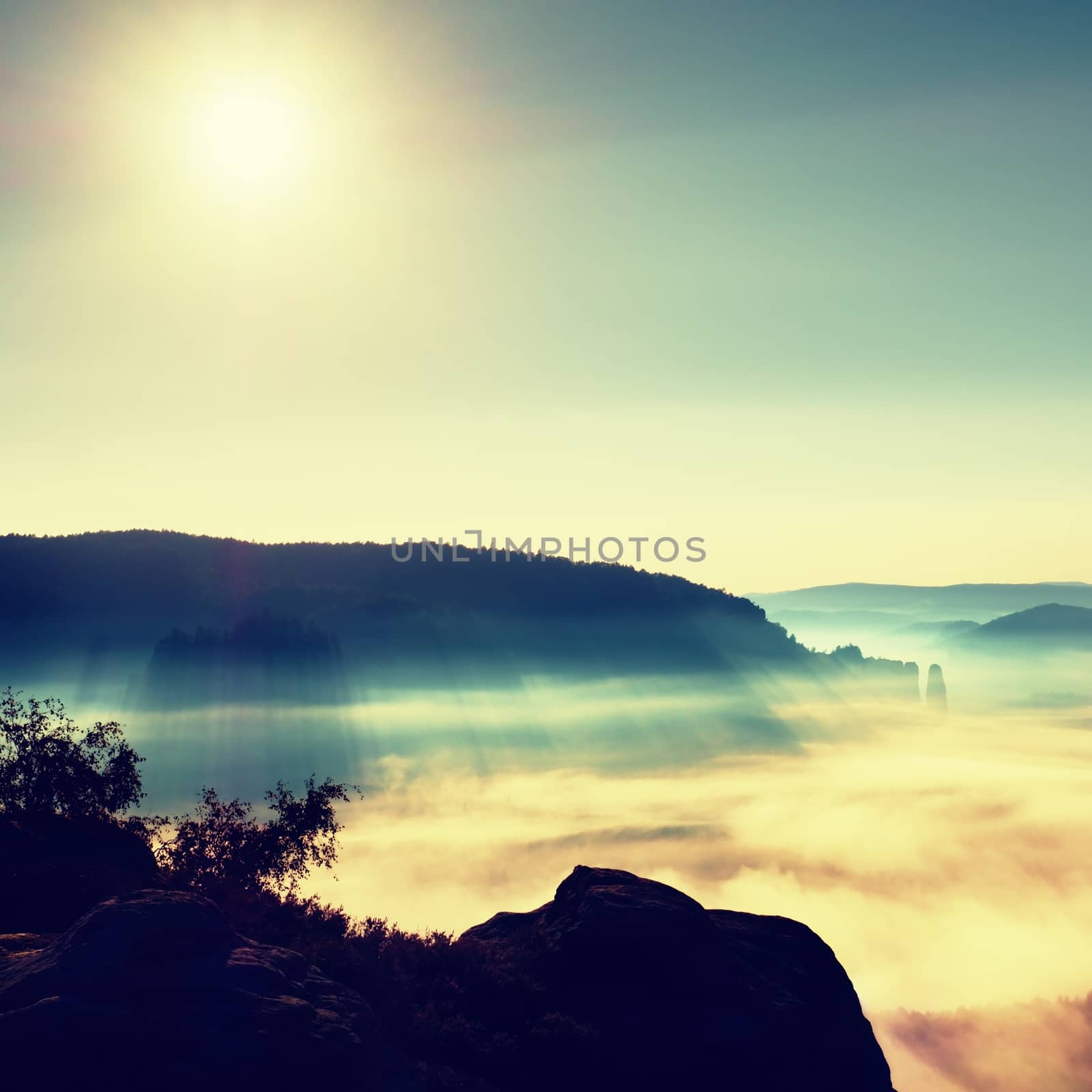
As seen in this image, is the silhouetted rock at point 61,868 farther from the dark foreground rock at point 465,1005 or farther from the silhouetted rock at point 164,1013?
the silhouetted rock at point 164,1013

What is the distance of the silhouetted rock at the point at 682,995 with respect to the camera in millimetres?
32469

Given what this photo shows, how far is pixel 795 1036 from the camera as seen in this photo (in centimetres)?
3509

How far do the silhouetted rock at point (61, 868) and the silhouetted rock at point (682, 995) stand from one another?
12.6 m

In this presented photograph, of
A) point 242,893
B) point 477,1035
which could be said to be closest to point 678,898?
point 477,1035

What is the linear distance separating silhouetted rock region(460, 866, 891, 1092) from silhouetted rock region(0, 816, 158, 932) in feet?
41.5

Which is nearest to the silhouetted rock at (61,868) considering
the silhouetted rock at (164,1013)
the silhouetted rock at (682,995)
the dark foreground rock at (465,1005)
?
the dark foreground rock at (465,1005)

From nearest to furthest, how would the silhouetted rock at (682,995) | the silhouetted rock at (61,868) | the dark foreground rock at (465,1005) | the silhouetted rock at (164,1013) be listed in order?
the silhouetted rock at (164,1013) → the dark foreground rock at (465,1005) → the silhouetted rock at (61,868) → the silhouetted rock at (682,995)

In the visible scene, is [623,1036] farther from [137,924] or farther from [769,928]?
[137,924]

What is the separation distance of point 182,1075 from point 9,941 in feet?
24.4

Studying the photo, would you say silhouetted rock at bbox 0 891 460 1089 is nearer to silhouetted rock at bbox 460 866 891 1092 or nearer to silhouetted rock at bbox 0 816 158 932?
silhouetted rock at bbox 0 816 158 932

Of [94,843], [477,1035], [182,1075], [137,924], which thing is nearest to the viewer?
[182,1075]

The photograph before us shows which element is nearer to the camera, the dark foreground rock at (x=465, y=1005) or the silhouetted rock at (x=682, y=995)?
the dark foreground rock at (x=465, y=1005)

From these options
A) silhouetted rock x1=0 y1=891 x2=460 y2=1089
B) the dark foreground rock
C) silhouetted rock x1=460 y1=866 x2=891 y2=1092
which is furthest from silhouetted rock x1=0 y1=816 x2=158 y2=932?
silhouetted rock x1=460 y1=866 x2=891 y2=1092

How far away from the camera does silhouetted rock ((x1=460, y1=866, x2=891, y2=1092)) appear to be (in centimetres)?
3247
